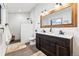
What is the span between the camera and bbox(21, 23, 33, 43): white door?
6.64 metres

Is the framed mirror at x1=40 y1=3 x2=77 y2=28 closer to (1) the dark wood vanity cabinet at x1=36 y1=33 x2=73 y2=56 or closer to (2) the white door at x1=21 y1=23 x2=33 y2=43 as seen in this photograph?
(1) the dark wood vanity cabinet at x1=36 y1=33 x2=73 y2=56

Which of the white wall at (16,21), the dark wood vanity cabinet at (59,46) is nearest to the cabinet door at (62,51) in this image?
the dark wood vanity cabinet at (59,46)

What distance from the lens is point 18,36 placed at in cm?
789

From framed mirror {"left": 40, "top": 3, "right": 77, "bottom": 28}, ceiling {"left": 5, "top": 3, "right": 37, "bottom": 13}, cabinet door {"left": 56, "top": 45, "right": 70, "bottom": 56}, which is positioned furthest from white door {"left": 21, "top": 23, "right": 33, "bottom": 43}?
cabinet door {"left": 56, "top": 45, "right": 70, "bottom": 56}

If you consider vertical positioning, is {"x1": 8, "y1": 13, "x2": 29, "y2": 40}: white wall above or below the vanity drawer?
above

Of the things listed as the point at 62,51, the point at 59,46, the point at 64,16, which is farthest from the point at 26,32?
the point at 62,51

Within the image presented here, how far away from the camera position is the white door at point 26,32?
6641 mm

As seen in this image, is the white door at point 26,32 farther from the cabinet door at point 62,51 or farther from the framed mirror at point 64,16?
the cabinet door at point 62,51

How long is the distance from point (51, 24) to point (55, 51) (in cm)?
129

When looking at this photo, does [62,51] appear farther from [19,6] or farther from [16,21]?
[16,21]

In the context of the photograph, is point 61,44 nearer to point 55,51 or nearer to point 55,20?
point 55,51

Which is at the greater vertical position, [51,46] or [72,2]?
[72,2]

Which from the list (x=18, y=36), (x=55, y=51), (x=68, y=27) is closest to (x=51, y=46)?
(x=55, y=51)

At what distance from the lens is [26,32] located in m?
6.69
